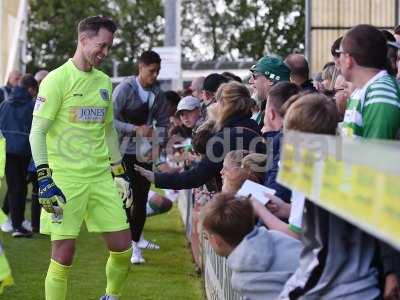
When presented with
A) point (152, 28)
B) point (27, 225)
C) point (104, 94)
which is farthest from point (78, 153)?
point (152, 28)

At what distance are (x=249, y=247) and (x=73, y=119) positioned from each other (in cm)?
274

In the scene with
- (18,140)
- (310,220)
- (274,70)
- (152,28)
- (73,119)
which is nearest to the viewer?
(310,220)

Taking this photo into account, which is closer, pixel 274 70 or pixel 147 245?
pixel 274 70

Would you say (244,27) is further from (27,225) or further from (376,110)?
(376,110)

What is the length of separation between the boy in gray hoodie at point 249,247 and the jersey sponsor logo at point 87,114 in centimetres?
244

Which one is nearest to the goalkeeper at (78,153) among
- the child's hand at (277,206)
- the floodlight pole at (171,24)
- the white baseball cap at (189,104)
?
the child's hand at (277,206)

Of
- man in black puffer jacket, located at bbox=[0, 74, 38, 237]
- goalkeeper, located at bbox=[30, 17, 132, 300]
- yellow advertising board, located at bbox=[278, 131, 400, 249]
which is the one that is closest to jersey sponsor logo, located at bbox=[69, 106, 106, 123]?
Result: goalkeeper, located at bbox=[30, 17, 132, 300]

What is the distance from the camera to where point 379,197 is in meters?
2.30

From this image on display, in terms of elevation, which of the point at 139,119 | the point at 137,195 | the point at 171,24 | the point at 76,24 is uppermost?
the point at 76,24

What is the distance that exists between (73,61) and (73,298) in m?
2.08

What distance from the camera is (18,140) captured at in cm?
1083

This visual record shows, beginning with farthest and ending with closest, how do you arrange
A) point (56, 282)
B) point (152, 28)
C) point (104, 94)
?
point (152, 28), point (104, 94), point (56, 282)

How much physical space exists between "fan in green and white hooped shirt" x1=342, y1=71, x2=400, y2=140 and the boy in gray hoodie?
619 millimetres

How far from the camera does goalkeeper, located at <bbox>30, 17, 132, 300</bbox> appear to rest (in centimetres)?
591
